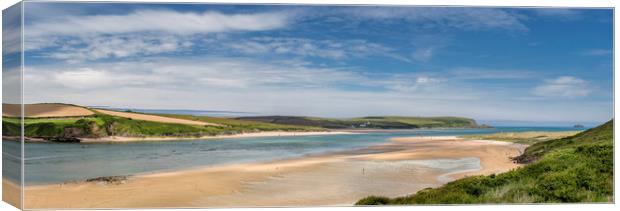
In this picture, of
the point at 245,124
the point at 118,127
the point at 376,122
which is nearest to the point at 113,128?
the point at 118,127

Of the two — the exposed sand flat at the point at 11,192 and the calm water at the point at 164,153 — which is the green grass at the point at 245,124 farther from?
the exposed sand flat at the point at 11,192

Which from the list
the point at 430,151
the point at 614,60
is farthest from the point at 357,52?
the point at 614,60

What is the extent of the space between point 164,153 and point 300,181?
3378 millimetres

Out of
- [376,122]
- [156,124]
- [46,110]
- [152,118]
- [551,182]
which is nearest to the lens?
[46,110]

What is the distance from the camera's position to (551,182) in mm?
15273

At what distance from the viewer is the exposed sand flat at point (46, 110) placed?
45.7 feet

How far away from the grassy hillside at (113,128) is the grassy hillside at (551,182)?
3302 mm

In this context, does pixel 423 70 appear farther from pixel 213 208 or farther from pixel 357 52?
pixel 213 208

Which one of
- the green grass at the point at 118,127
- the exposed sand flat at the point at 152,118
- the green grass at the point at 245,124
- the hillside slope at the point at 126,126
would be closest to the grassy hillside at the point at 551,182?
the green grass at the point at 245,124

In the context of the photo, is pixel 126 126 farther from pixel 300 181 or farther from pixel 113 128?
pixel 300 181

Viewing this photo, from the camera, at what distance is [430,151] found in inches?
669

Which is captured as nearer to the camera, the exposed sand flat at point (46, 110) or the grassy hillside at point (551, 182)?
the exposed sand flat at point (46, 110)

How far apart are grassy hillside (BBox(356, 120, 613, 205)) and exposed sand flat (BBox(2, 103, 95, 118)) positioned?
20.3 feet

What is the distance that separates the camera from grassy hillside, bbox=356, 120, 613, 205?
15.1 m
